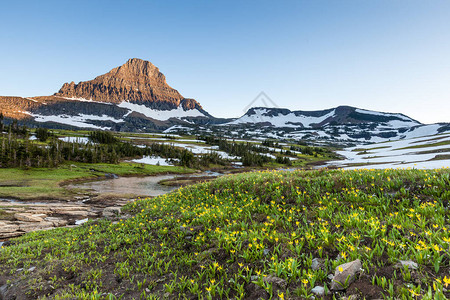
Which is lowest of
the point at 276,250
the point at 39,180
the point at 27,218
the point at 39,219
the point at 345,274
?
the point at 39,180

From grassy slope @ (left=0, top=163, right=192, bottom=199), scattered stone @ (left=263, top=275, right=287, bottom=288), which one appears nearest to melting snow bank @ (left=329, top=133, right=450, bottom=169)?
scattered stone @ (left=263, top=275, right=287, bottom=288)

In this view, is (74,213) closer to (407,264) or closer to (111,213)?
(111,213)

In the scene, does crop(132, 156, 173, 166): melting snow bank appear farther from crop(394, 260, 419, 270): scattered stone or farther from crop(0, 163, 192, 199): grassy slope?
crop(394, 260, 419, 270): scattered stone

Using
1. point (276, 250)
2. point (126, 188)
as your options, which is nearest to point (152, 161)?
point (126, 188)

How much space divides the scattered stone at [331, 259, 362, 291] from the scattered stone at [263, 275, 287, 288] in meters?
1.00

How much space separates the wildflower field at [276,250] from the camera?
14.3 feet

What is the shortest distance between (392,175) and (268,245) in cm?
693

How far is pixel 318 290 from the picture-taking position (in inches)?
168

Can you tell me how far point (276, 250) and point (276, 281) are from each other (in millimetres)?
1084

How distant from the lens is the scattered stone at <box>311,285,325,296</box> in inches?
164

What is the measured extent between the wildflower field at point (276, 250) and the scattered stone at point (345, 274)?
0.05 m

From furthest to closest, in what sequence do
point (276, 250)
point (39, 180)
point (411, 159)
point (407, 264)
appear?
point (411, 159)
point (39, 180)
point (276, 250)
point (407, 264)

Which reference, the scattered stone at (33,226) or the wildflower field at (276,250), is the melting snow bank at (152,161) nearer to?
the scattered stone at (33,226)

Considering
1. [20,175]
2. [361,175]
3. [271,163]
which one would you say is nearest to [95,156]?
[20,175]
